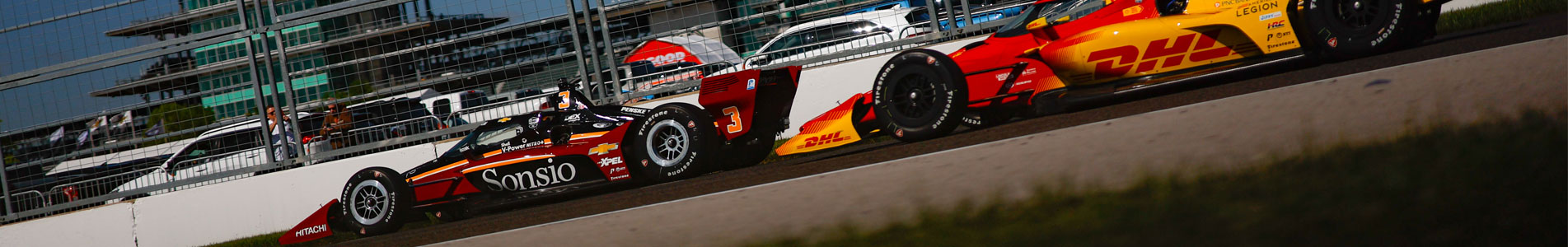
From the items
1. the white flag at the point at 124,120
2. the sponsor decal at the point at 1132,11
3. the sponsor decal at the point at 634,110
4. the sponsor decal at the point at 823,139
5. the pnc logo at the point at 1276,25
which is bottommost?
the sponsor decal at the point at 823,139

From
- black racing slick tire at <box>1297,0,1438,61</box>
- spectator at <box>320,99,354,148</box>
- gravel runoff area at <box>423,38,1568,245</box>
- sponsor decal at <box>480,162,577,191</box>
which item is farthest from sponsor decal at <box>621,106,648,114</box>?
spectator at <box>320,99,354,148</box>

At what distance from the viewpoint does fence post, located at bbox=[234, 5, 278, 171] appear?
9266 millimetres

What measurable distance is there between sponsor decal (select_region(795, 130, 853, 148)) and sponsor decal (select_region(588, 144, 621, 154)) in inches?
44.4

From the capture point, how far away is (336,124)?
9227 mm

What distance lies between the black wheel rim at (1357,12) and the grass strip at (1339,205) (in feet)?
5.12

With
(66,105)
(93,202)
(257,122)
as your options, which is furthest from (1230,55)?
(66,105)

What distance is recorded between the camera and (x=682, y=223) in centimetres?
374

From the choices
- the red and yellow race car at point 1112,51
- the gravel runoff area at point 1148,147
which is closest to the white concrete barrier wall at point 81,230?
the gravel runoff area at point 1148,147

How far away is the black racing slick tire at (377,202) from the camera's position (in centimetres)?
652

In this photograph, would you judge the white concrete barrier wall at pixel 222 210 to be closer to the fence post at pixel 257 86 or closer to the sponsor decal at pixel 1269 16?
the fence post at pixel 257 86

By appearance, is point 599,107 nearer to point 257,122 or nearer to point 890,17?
point 890,17

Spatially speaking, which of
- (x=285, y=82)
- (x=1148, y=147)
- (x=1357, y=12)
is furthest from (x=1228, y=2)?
(x=285, y=82)

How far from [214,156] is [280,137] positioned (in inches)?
40.3

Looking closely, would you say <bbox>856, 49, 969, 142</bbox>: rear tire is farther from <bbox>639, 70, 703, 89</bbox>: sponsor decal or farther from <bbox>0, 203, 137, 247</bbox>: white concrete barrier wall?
<bbox>0, 203, 137, 247</bbox>: white concrete barrier wall
